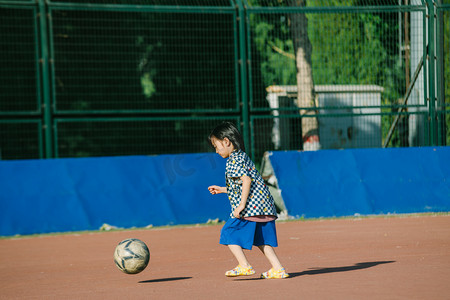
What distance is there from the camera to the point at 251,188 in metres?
6.65

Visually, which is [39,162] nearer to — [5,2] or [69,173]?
[69,173]

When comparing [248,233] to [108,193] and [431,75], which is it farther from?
[431,75]

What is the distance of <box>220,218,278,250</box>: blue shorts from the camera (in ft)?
21.6

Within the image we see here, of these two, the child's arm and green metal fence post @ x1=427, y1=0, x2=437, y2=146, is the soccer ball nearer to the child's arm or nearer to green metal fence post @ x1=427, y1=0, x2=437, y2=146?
the child's arm

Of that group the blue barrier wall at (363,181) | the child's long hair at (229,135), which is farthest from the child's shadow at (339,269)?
the blue barrier wall at (363,181)

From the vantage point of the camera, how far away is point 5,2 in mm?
12398

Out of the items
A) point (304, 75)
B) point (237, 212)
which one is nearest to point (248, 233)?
point (237, 212)

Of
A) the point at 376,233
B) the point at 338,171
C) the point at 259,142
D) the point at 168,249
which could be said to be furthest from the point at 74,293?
the point at 259,142

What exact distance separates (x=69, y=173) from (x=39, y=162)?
Result: 50 cm

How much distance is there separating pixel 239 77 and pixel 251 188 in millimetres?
8410

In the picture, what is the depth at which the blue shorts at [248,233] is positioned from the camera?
21.6 ft

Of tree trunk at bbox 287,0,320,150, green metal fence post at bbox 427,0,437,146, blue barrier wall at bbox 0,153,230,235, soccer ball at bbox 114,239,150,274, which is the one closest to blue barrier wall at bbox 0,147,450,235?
blue barrier wall at bbox 0,153,230,235

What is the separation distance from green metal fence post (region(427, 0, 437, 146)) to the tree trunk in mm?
2266

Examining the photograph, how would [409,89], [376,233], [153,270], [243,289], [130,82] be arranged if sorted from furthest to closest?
[130,82]
[409,89]
[376,233]
[153,270]
[243,289]
